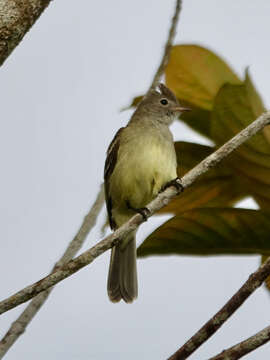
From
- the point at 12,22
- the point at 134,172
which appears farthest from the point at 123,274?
the point at 12,22

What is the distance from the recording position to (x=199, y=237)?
2.77 m

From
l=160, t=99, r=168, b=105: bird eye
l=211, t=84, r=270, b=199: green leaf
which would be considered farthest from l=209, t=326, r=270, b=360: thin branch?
l=160, t=99, r=168, b=105: bird eye

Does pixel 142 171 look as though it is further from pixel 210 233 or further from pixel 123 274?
pixel 210 233

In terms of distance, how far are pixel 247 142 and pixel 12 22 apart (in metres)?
1.15

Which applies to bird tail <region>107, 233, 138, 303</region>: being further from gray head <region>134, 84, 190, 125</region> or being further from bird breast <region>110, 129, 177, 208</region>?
gray head <region>134, 84, 190, 125</region>

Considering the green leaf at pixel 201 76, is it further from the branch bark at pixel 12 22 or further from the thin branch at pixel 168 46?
the branch bark at pixel 12 22

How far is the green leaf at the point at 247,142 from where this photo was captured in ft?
9.15

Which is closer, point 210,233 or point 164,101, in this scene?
point 210,233

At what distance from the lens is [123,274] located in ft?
14.4

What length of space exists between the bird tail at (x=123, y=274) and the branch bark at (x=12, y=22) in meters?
2.27

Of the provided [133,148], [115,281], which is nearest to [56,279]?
[115,281]

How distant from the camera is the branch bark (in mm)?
2150

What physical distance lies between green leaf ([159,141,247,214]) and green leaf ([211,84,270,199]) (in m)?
0.17

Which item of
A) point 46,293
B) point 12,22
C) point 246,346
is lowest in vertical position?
point 246,346
